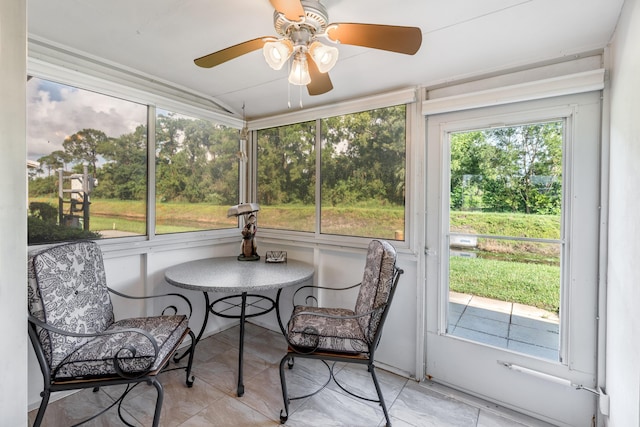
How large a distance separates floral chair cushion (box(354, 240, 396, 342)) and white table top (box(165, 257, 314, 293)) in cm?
51

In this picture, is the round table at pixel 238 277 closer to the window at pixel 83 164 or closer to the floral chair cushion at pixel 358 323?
the floral chair cushion at pixel 358 323

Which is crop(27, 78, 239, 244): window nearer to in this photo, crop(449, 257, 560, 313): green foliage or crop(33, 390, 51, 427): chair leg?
crop(33, 390, 51, 427): chair leg

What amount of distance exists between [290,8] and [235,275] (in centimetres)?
181

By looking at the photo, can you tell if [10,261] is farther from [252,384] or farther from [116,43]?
[252,384]

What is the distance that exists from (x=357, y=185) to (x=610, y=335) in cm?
188

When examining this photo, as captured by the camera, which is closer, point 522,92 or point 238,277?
point 522,92

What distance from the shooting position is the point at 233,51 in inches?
54.8

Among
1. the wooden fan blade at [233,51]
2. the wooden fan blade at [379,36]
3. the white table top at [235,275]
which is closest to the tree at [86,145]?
the white table top at [235,275]

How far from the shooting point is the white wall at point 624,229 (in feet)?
3.80

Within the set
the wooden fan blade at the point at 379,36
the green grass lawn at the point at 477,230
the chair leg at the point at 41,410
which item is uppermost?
the wooden fan blade at the point at 379,36

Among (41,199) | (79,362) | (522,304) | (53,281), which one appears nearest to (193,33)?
(41,199)

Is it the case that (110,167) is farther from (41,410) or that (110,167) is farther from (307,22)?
(307,22)

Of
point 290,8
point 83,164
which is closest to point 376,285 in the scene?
point 290,8

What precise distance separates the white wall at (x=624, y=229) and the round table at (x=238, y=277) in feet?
5.75
